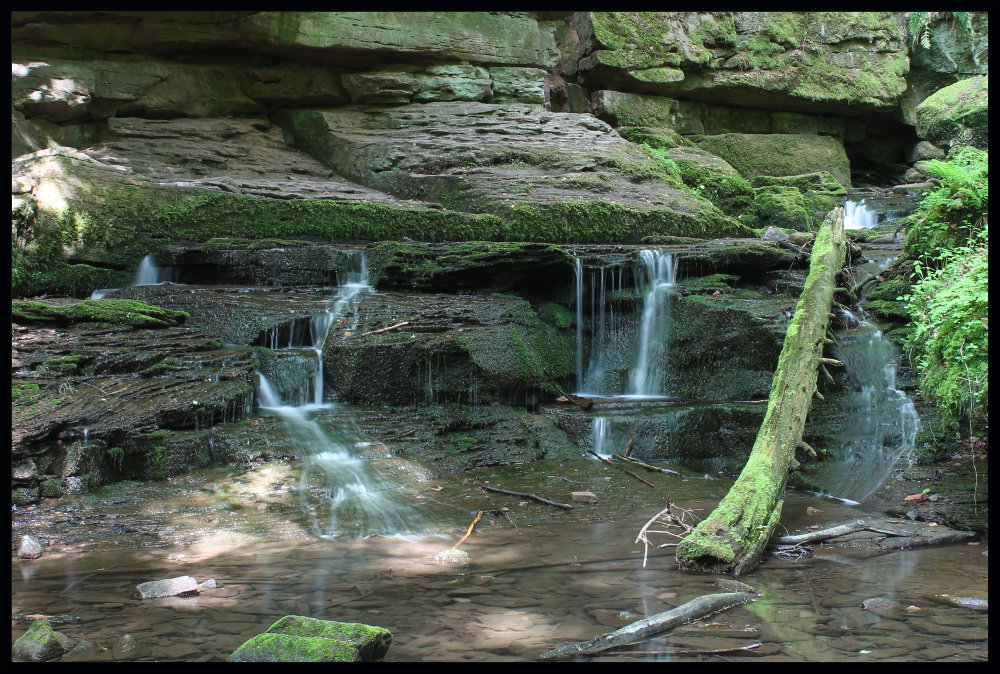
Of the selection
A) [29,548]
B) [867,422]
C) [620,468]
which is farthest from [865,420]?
[29,548]

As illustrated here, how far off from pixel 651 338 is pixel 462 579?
5.24 metres

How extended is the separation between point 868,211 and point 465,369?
10.0 m

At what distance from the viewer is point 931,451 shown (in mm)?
6578

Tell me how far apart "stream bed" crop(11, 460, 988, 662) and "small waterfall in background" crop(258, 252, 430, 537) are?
18 centimetres

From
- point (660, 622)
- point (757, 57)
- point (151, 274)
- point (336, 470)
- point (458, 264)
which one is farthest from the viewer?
point (757, 57)

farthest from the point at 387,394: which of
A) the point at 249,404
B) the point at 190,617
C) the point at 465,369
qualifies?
the point at 190,617

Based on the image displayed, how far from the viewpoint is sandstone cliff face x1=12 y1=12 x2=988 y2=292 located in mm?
10891

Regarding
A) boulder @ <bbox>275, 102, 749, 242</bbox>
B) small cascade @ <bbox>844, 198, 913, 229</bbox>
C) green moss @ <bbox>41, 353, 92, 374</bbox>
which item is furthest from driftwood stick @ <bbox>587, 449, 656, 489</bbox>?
small cascade @ <bbox>844, 198, 913, 229</bbox>

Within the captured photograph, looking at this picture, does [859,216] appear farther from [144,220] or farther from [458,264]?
[144,220]

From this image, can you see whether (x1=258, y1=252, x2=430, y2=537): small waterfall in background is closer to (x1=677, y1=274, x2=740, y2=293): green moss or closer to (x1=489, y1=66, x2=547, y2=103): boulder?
(x1=677, y1=274, x2=740, y2=293): green moss

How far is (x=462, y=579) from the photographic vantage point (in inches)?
173

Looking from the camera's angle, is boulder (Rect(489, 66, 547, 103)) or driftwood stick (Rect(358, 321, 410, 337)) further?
boulder (Rect(489, 66, 547, 103))

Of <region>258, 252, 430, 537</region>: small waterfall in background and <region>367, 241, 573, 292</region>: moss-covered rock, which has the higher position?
<region>367, 241, 573, 292</region>: moss-covered rock

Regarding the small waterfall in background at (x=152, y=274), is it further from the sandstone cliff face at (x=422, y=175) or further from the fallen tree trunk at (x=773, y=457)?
the fallen tree trunk at (x=773, y=457)
